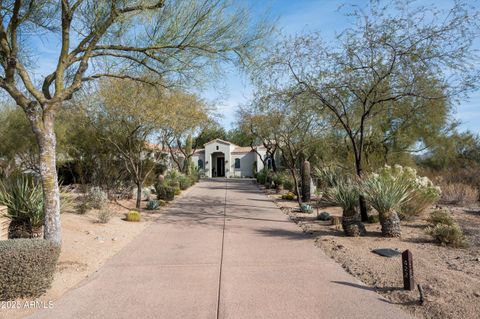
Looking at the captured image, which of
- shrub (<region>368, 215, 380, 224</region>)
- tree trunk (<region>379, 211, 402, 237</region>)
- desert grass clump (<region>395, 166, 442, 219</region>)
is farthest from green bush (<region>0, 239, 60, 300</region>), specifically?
desert grass clump (<region>395, 166, 442, 219</region>)

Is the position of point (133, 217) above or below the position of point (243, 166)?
below

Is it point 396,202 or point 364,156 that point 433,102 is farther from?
point 364,156

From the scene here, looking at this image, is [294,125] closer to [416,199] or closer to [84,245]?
[416,199]

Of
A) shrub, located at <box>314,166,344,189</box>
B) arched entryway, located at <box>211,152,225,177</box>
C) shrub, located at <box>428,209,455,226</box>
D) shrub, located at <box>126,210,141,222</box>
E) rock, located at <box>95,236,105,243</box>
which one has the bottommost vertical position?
rock, located at <box>95,236,105,243</box>

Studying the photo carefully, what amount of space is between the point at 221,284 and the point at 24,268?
8.57 ft

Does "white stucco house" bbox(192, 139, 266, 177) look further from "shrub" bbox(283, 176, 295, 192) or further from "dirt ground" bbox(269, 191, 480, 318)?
"dirt ground" bbox(269, 191, 480, 318)

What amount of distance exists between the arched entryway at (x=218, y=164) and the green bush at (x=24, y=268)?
42.0 m

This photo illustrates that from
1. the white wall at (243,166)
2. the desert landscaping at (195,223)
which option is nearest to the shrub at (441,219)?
the desert landscaping at (195,223)

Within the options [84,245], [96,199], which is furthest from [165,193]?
[84,245]

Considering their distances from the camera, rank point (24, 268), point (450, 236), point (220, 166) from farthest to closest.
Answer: point (220, 166), point (450, 236), point (24, 268)

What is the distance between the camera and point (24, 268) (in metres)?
4.45

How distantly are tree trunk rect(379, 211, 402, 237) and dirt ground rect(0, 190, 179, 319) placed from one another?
610cm

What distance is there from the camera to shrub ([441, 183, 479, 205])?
1423 centimetres

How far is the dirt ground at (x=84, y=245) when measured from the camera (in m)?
5.01
